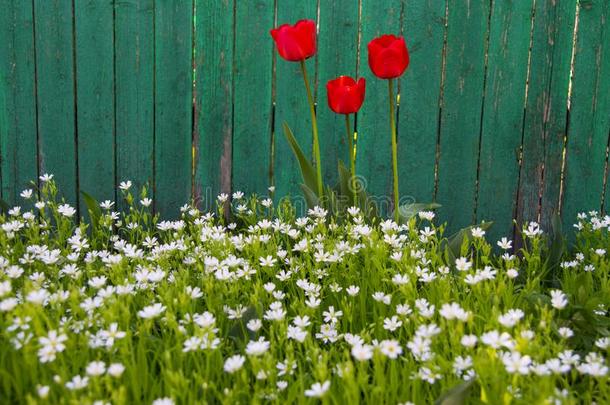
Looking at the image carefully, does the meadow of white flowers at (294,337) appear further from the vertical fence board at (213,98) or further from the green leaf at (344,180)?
the vertical fence board at (213,98)

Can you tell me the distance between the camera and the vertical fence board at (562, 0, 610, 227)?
3.40 m

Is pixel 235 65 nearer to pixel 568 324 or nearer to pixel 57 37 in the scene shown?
pixel 57 37

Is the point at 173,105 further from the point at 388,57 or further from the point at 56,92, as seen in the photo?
the point at 388,57

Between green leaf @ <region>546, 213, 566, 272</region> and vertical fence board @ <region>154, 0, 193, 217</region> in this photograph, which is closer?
green leaf @ <region>546, 213, 566, 272</region>

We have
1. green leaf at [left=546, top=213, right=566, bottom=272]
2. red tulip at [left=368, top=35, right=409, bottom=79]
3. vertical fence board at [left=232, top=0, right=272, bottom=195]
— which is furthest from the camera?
vertical fence board at [left=232, top=0, right=272, bottom=195]

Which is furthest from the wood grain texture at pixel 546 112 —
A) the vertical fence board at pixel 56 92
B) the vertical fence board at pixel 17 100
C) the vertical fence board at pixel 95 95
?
the vertical fence board at pixel 17 100

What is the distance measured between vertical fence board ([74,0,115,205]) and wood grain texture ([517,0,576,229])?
6.49ft

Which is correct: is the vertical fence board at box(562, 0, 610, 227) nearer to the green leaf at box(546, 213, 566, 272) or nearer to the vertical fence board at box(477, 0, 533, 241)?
the vertical fence board at box(477, 0, 533, 241)

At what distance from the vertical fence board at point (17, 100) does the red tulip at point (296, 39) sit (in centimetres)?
138

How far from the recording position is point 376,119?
3.47 m

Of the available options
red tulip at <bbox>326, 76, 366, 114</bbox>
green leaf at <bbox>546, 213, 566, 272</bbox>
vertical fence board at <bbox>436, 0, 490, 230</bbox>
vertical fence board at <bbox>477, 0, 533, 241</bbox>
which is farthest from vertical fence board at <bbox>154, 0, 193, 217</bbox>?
green leaf at <bbox>546, 213, 566, 272</bbox>

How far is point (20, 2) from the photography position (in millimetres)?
3457

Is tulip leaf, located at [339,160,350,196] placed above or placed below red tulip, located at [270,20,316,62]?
below

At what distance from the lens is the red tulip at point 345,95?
9.25 feet
